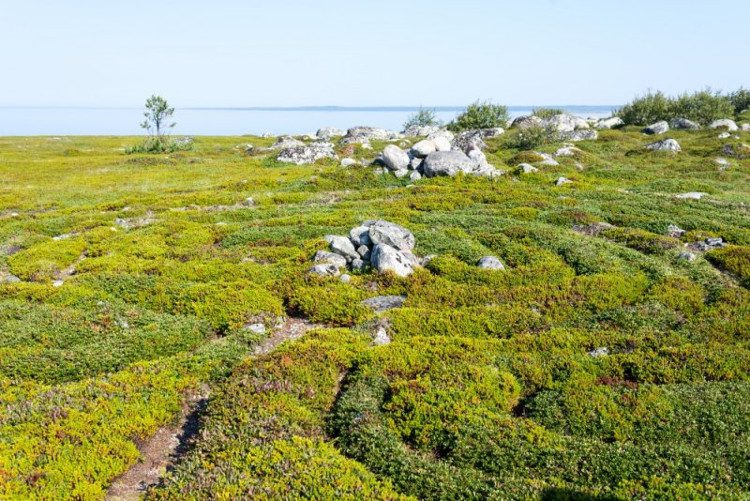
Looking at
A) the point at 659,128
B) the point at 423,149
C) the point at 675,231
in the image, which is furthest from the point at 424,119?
the point at 675,231

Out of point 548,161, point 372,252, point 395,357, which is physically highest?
point 548,161

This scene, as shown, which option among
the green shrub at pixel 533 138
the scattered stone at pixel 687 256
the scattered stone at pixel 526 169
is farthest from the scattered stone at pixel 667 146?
the scattered stone at pixel 687 256

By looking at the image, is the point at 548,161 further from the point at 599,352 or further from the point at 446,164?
the point at 599,352

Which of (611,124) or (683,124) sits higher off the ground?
(611,124)

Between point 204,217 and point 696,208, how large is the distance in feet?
101

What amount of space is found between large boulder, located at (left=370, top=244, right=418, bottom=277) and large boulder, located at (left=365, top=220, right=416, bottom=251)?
2.02 feet

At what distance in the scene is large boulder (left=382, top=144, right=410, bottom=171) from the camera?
45.8 meters

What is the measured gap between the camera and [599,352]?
1451 centimetres

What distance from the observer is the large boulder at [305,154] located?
190 feet

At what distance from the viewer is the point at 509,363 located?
13.9m

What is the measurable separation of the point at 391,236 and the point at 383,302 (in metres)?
4.65

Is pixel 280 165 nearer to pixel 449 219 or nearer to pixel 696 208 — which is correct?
pixel 449 219

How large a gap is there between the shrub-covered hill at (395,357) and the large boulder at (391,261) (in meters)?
0.63

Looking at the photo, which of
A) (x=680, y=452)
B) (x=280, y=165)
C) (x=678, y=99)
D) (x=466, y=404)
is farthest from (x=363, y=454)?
(x=678, y=99)
